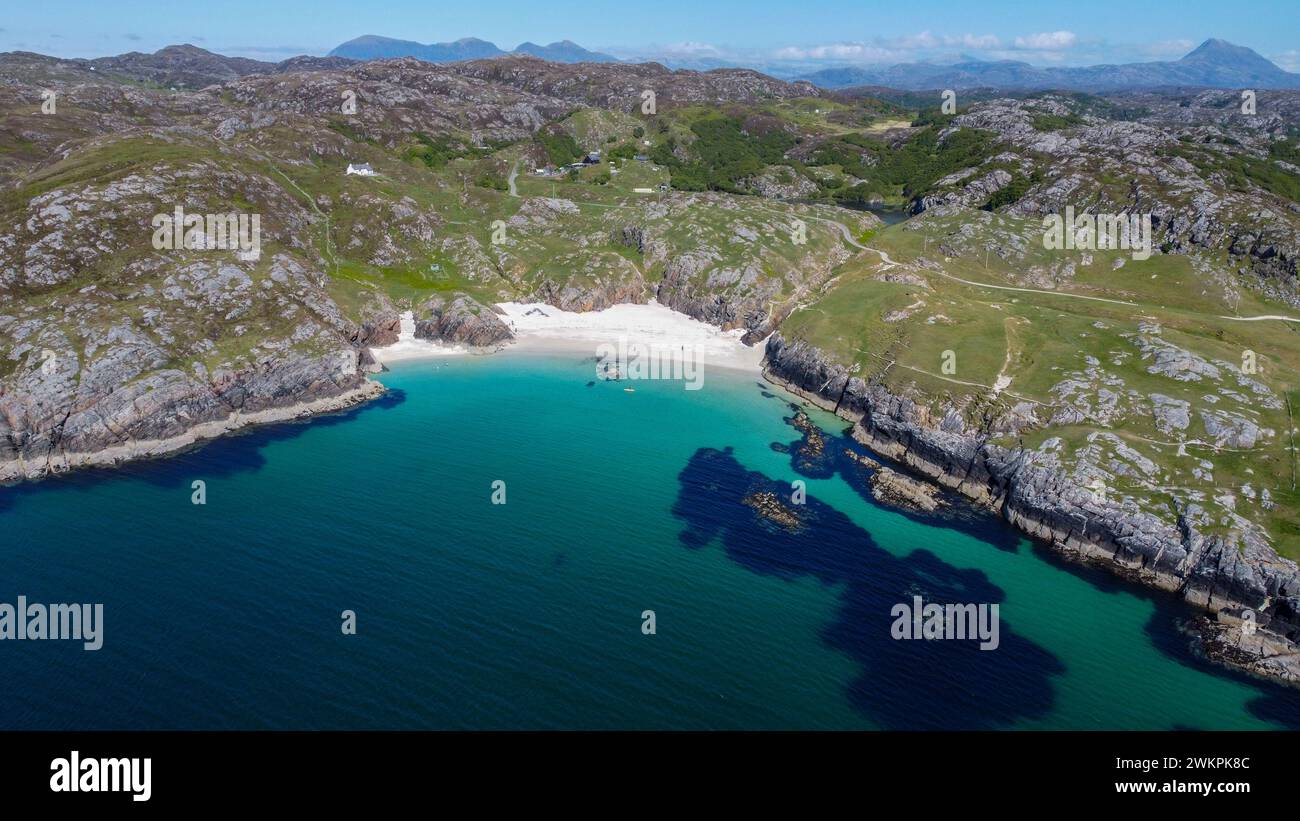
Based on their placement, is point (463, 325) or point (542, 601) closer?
point (542, 601)

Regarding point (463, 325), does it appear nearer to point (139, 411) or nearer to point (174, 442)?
point (174, 442)

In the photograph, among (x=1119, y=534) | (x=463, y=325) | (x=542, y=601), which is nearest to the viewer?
(x=542, y=601)

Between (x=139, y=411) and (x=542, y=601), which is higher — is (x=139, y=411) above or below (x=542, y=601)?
above

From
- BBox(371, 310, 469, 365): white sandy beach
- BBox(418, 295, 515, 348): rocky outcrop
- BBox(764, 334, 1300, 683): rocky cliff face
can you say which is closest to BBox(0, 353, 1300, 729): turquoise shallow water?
BBox(764, 334, 1300, 683): rocky cliff face

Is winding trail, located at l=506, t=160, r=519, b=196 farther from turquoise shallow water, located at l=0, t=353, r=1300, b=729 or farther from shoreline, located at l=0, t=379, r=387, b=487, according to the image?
turquoise shallow water, located at l=0, t=353, r=1300, b=729

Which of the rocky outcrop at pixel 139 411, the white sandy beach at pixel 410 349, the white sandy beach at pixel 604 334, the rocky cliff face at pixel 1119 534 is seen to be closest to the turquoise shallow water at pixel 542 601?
the rocky cliff face at pixel 1119 534

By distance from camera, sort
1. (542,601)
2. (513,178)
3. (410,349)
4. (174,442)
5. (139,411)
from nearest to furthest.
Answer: (542,601), (139,411), (174,442), (410,349), (513,178)

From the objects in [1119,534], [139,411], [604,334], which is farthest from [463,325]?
[1119,534]
